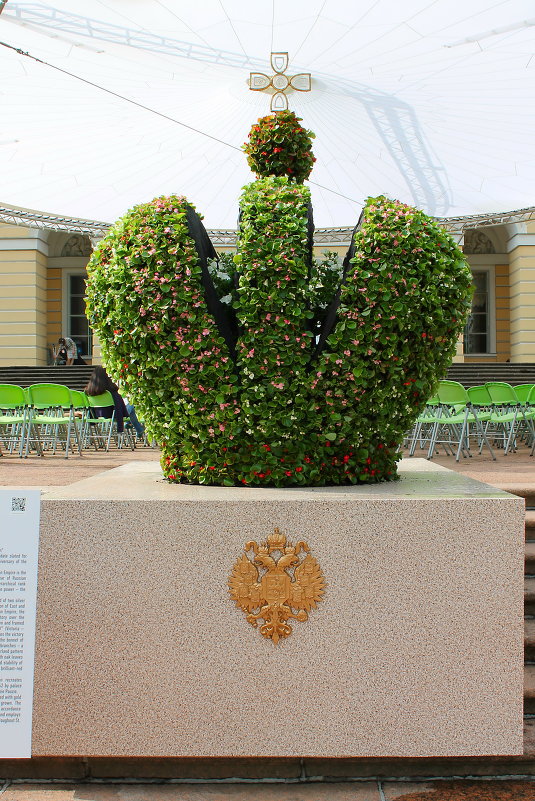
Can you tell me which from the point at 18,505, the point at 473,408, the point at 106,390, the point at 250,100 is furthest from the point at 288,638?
the point at 250,100

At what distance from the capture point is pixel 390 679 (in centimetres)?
258

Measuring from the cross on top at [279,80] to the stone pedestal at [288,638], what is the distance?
10557mm

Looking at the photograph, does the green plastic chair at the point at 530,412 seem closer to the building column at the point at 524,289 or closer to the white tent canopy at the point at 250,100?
the white tent canopy at the point at 250,100

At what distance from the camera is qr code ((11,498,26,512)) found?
2.59 metres

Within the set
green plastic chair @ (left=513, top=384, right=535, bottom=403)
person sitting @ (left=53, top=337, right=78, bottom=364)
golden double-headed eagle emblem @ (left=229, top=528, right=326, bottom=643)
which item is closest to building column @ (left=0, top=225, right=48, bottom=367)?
person sitting @ (left=53, top=337, right=78, bottom=364)

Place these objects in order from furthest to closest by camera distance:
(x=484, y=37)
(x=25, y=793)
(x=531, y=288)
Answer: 1. (x=531, y=288)
2. (x=484, y=37)
3. (x=25, y=793)

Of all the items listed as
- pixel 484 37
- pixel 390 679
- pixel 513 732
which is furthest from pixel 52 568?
pixel 484 37

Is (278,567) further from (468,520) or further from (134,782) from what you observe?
(134,782)

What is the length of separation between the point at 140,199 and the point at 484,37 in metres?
6.78

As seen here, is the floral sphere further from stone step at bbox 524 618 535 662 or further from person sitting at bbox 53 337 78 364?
person sitting at bbox 53 337 78 364

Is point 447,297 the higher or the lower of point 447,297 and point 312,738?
the higher

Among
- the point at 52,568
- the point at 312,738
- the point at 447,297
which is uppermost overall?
the point at 447,297

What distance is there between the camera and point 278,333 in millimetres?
2961

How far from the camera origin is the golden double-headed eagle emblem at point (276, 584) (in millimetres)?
2582
